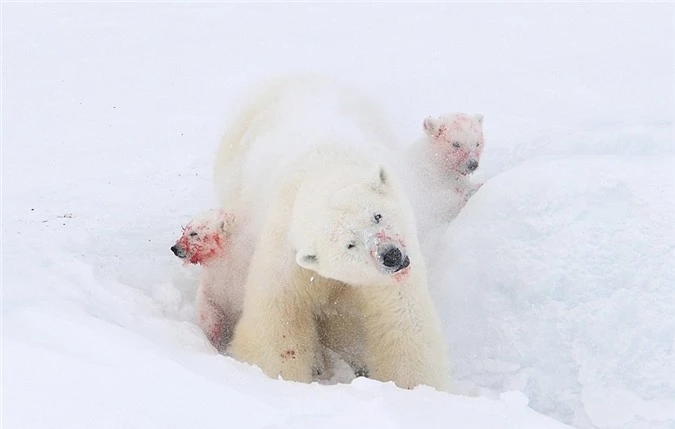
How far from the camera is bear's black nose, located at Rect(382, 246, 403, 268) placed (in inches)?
114

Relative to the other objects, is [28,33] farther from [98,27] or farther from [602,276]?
[602,276]

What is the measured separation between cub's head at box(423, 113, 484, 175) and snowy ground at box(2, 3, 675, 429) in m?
0.36

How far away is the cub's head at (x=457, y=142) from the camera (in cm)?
527

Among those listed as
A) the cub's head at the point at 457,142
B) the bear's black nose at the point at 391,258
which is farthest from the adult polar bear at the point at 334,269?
the cub's head at the point at 457,142

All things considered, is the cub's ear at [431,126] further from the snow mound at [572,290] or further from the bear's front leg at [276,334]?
the bear's front leg at [276,334]

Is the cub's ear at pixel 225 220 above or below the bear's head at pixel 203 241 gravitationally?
above

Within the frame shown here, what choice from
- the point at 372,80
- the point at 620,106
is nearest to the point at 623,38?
the point at 620,106

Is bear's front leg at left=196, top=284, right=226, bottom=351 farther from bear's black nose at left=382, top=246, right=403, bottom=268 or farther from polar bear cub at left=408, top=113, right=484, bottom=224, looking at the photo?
polar bear cub at left=408, top=113, right=484, bottom=224

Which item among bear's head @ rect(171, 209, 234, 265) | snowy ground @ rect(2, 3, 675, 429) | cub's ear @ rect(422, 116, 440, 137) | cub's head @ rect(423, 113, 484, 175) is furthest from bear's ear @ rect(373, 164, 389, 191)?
cub's ear @ rect(422, 116, 440, 137)

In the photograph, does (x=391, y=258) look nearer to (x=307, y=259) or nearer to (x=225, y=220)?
(x=307, y=259)

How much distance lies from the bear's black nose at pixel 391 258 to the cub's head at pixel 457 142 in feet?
8.01

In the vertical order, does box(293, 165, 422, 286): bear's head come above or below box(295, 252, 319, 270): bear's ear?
above

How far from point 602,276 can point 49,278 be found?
258cm

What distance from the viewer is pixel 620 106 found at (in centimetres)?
591
